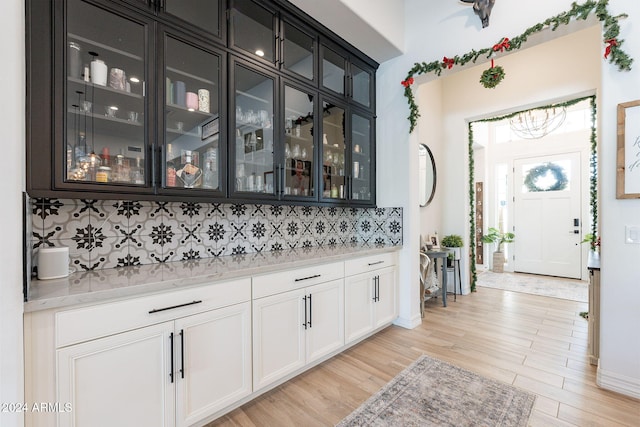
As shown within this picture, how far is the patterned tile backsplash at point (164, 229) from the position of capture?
5.17 feet

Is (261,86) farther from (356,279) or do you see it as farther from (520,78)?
(520,78)

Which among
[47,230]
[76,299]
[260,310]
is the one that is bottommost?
[260,310]

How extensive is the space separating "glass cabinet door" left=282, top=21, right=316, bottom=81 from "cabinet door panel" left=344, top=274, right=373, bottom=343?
188 centimetres

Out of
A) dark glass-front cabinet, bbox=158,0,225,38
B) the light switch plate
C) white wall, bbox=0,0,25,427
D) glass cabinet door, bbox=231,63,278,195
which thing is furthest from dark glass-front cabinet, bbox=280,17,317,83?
the light switch plate

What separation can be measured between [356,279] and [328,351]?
0.64 meters

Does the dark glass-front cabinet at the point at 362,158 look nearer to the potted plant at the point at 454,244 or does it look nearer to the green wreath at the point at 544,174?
the potted plant at the point at 454,244

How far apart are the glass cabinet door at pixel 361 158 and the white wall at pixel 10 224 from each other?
2.44m

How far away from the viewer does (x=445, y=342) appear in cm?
270

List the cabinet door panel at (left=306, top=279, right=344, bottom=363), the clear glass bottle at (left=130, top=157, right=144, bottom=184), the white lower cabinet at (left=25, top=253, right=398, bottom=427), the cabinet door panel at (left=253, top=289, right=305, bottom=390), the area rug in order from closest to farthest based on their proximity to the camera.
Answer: the white lower cabinet at (left=25, top=253, right=398, bottom=427), the clear glass bottle at (left=130, top=157, right=144, bottom=184), the area rug, the cabinet door panel at (left=253, top=289, right=305, bottom=390), the cabinet door panel at (left=306, top=279, right=344, bottom=363)

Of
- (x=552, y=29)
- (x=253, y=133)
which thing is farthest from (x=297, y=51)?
(x=552, y=29)

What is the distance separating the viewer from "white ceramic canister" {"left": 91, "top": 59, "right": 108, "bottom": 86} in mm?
1459

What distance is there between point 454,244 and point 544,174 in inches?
117

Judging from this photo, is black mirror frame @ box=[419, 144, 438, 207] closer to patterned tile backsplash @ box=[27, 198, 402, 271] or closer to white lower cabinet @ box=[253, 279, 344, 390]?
patterned tile backsplash @ box=[27, 198, 402, 271]

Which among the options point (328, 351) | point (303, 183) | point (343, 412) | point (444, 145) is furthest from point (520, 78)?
point (343, 412)
